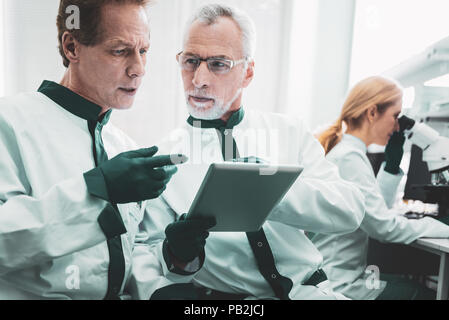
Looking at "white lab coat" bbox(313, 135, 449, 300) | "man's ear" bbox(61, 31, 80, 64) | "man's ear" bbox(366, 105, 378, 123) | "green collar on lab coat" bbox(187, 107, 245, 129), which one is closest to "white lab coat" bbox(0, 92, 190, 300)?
"man's ear" bbox(61, 31, 80, 64)

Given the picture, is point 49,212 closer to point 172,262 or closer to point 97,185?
point 97,185

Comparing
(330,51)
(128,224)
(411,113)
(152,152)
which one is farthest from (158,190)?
(411,113)

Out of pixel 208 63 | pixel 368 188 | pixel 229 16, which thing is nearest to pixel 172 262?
pixel 208 63

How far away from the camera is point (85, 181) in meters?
0.82

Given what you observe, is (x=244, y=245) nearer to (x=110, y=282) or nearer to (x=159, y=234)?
(x=159, y=234)

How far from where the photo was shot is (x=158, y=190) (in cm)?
85

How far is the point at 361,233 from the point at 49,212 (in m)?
1.34

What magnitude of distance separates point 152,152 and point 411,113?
5.74 feet

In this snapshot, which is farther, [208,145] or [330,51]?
[330,51]

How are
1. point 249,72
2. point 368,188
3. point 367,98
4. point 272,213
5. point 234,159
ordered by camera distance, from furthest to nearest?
point 367,98 → point 368,188 → point 249,72 → point 234,159 → point 272,213

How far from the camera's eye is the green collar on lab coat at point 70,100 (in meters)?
0.99

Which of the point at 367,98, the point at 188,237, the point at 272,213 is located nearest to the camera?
the point at 188,237

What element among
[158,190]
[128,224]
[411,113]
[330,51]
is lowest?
[128,224]
